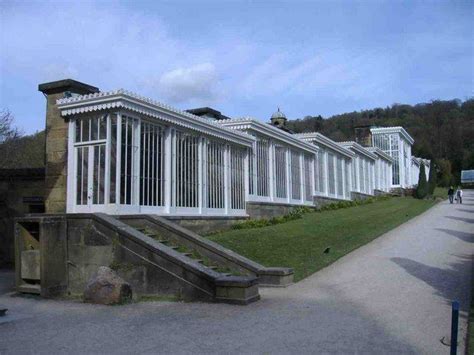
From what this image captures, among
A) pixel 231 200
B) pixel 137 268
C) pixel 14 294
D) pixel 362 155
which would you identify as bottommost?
pixel 14 294

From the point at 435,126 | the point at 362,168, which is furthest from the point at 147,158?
the point at 435,126

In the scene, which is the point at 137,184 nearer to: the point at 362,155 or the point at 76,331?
the point at 76,331

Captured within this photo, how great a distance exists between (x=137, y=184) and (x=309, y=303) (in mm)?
5556

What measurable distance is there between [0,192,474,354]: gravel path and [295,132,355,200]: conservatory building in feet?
44.9

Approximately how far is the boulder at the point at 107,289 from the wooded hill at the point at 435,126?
6509 cm

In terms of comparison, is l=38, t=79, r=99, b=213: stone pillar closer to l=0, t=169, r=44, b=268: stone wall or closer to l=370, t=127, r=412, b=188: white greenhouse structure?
l=0, t=169, r=44, b=268: stone wall

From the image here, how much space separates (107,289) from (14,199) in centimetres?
1126

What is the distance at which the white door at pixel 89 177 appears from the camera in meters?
12.1

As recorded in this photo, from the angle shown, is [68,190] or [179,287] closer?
[179,287]

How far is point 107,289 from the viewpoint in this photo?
9.29m

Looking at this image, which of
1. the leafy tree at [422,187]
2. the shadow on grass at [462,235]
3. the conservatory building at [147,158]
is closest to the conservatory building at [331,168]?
the conservatory building at [147,158]

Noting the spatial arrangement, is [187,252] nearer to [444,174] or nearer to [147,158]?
[147,158]

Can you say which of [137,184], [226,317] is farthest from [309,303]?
[137,184]

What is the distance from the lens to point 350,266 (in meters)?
12.1
